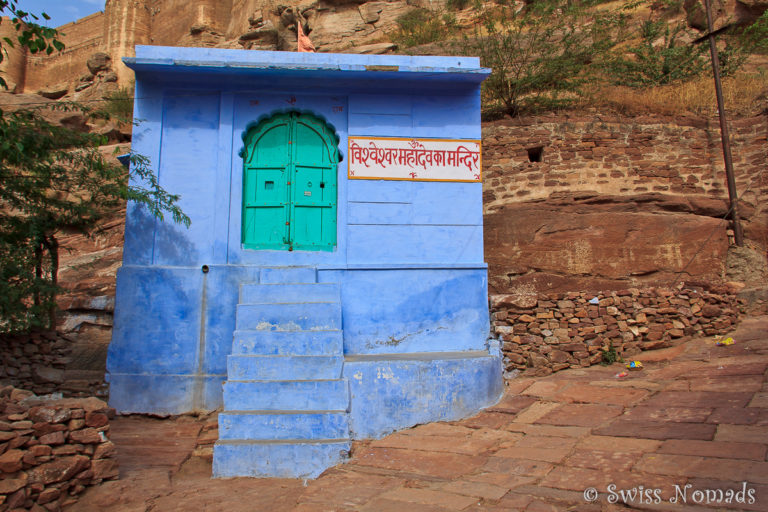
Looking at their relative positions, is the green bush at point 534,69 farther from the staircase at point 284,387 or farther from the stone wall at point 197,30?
the staircase at point 284,387

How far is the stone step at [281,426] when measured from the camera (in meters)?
4.54

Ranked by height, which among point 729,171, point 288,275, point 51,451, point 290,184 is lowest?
point 51,451

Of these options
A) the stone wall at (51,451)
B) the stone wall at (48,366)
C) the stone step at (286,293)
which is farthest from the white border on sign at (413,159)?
the stone wall at (48,366)

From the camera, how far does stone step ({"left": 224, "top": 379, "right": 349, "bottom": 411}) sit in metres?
4.81

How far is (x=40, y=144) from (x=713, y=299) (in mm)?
8198

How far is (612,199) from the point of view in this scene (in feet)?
29.0

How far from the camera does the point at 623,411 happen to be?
190 inches

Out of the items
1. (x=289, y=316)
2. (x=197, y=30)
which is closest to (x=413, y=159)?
(x=289, y=316)

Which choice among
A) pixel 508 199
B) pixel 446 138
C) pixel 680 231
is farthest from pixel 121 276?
pixel 680 231

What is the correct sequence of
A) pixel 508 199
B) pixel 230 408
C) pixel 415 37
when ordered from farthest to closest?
pixel 415 37, pixel 508 199, pixel 230 408

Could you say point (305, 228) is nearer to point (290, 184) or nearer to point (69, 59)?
point (290, 184)

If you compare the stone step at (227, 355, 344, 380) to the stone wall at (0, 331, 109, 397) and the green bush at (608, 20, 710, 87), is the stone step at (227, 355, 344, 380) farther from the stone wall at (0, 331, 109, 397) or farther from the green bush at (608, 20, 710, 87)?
the green bush at (608, 20, 710, 87)

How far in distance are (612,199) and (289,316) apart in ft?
20.1

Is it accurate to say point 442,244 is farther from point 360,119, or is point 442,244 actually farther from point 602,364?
point 602,364
